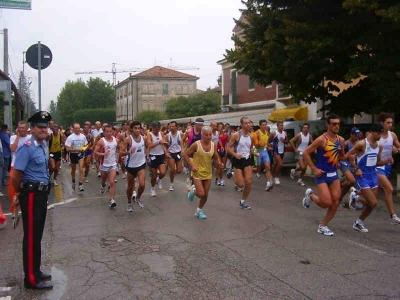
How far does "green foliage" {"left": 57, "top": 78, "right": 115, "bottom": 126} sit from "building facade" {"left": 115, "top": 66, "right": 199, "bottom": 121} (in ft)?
81.4

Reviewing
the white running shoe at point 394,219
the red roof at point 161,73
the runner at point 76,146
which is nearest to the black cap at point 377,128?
the white running shoe at point 394,219

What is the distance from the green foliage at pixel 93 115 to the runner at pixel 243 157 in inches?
3387

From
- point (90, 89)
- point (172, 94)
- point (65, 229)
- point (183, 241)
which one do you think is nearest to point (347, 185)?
point (183, 241)

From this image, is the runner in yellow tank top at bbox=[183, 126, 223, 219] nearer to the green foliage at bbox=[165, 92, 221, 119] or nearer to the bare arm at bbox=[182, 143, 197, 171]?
the bare arm at bbox=[182, 143, 197, 171]

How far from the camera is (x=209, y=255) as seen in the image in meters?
6.23

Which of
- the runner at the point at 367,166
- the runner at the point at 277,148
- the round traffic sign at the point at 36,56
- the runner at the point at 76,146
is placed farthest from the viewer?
the runner at the point at 277,148

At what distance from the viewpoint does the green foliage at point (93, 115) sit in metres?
94.6

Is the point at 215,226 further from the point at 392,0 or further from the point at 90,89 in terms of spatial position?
the point at 90,89

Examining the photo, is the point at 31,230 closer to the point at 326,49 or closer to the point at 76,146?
the point at 76,146

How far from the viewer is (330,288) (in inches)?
195

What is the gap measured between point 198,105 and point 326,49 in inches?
1642

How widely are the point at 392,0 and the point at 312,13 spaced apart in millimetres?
2571

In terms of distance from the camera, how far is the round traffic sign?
1124cm

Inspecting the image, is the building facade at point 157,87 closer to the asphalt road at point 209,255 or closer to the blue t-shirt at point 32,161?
the asphalt road at point 209,255
